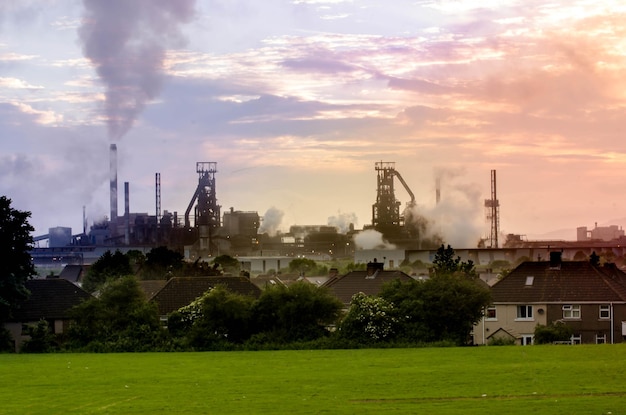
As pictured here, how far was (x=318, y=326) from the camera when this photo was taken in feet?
196

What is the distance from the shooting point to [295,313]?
194ft

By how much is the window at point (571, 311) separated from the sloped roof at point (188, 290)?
19.6 m

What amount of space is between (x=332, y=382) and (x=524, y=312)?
3123 centimetres

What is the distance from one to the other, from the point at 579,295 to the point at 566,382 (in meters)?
32.0

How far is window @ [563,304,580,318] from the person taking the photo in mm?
64625

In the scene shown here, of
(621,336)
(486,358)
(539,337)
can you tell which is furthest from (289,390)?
(621,336)

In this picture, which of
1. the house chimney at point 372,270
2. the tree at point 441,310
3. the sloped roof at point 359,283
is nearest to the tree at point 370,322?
the tree at point 441,310

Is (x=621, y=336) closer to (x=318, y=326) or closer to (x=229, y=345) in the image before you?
(x=318, y=326)

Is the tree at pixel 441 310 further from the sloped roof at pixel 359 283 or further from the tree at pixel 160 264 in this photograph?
the tree at pixel 160 264

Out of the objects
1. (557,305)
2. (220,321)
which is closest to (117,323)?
(220,321)

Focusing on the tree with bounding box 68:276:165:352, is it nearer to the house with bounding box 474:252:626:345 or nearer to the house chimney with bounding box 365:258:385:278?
the house with bounding box 474:252:626:345

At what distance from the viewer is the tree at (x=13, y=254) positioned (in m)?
65.8

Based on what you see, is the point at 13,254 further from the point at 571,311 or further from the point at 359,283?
the point at 571,311

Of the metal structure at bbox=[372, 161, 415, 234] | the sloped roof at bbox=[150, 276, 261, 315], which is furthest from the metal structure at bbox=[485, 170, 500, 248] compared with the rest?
the sloped roof at bbox=[150, 276, 261, 315]
